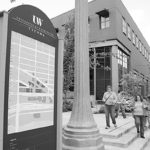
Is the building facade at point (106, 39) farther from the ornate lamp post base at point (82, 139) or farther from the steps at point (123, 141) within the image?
the ornate lamp post base at point (82, 139)

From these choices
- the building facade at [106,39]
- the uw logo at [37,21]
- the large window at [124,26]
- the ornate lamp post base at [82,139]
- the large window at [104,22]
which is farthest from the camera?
the large window at [124,26]

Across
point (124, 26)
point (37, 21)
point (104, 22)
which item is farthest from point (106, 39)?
point (37, 21)

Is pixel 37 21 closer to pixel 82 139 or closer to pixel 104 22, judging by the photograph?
pixel 82 139

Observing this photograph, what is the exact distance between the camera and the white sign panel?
256 cm

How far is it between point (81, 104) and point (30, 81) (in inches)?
127

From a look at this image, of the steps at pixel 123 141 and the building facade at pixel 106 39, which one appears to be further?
the building facade at pixel 106 39

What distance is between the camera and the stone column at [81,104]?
18.6 ft

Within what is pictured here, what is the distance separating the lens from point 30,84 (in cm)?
278

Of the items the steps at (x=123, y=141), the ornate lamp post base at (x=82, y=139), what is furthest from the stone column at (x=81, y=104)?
the steps at (x=123, y=141)

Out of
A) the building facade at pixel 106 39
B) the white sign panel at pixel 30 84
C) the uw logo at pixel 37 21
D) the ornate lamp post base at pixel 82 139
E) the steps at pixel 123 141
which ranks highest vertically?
the building facade at pixel 106 39

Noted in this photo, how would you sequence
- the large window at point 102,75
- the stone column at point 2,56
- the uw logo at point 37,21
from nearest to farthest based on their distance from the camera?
the stone column at point 2,56, the uw logo at point 37,21, the large window at point 102,75

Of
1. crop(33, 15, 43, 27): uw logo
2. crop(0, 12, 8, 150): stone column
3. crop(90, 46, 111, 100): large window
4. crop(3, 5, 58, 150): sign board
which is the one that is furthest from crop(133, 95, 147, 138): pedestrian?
crop(90, 46, 111, 100): large window

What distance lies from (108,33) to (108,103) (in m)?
19.8

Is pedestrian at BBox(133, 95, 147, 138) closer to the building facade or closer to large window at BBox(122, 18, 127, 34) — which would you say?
the building facade
